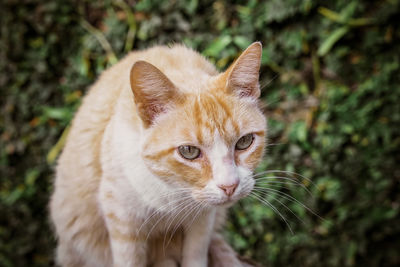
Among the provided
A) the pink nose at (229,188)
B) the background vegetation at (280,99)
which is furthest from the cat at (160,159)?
the background vegetation at (280,99)

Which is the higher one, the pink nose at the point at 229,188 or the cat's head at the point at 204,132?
the cat's head at the point at 204,132

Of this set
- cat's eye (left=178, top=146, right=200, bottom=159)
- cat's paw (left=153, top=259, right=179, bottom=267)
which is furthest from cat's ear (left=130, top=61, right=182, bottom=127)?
cat's paw (left=153, top=259, right=179, bottom=267)

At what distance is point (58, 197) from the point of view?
1.89 metres

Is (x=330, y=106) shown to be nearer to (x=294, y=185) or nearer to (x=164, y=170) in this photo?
(x=294, y=185)

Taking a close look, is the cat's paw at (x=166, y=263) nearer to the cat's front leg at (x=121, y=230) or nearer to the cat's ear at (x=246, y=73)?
the cat's front leg at (x=121, y=230)

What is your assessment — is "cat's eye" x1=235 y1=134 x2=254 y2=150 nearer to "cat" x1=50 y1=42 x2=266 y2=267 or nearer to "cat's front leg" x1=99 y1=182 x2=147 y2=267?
"cat" x1=50 y1=42 x2=266 y2=267

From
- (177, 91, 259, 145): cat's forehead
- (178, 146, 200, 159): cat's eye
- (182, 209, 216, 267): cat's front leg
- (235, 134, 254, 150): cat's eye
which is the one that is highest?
(177, 91, 259, 145): cat's forehead

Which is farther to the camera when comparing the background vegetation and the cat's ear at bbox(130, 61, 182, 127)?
the background vegetation

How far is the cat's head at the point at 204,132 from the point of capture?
131 centimetres

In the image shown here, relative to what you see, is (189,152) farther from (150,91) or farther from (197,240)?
(197,240)

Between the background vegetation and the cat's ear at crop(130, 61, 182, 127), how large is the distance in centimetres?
137

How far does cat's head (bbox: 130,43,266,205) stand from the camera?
51.8 inches

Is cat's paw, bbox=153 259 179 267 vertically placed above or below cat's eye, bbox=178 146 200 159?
below

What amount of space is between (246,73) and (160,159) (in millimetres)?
446
